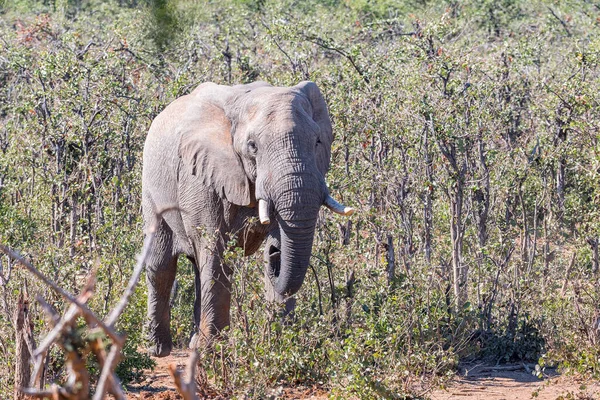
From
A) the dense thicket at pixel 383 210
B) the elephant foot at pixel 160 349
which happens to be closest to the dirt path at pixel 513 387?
the dense thicket at pixel 383 210

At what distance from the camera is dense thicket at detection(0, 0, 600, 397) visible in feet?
19.7

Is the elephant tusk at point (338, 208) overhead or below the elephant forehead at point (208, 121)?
below

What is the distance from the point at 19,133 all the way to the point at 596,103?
5.29 meters

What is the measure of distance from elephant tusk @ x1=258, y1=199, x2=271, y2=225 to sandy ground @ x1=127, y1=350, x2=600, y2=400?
0.96 m

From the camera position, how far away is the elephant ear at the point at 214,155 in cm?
659

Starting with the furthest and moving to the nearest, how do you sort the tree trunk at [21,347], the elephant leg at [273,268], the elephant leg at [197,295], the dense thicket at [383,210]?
the elephant leg at [197,295]
the elephant leg at [273,268]
the dense thicket at [383,210]
the tree trunk at [21,347]

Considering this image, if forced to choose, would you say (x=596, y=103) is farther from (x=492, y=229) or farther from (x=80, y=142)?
(x=80, y=142)

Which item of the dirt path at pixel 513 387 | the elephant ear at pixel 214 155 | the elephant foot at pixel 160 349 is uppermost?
the elephant ear at pixel 214 155

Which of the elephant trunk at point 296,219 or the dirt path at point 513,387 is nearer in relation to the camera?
the dirt path at point 513,387

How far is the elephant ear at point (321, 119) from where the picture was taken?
672 cm

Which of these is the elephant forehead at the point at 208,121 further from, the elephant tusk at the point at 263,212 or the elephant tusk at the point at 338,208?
the elephant tusk at the point at 338,208

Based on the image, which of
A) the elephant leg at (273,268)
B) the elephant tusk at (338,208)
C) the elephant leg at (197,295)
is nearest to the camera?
Answer: the elephant tusk at (338,208)

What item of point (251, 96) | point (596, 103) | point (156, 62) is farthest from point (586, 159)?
point (156, 62)

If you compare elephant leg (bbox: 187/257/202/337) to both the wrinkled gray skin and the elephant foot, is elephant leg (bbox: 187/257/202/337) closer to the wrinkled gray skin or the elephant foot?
the wrinkled gray skin
